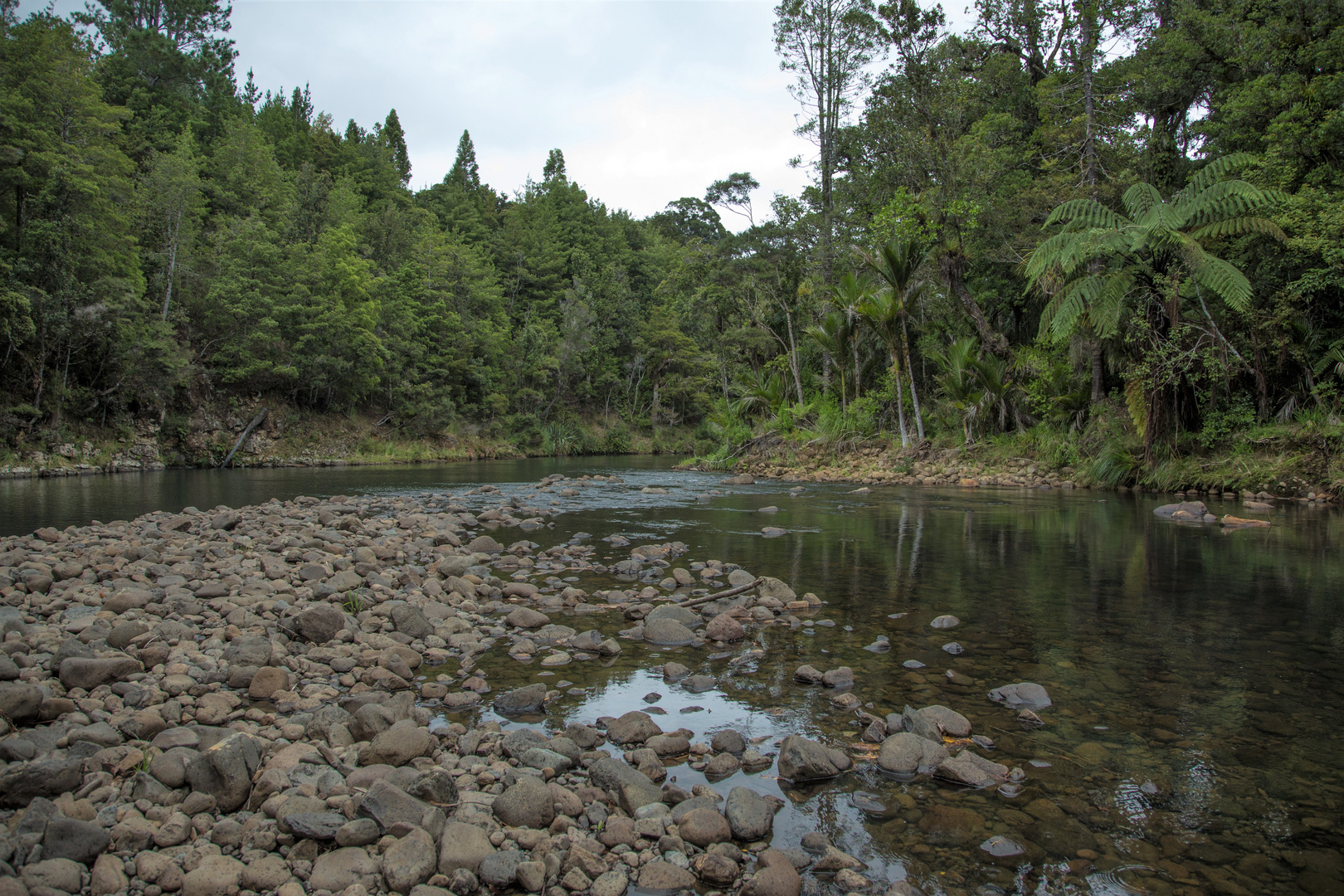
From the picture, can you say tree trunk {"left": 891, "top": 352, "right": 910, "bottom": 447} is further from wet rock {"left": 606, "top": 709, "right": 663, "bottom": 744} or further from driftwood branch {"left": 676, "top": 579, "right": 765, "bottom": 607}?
wet rock {"left": 606, "top": 709, "right": 663, "bottom": 744}

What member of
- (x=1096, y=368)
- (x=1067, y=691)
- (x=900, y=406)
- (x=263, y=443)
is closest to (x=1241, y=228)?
(x=1096, y=368)

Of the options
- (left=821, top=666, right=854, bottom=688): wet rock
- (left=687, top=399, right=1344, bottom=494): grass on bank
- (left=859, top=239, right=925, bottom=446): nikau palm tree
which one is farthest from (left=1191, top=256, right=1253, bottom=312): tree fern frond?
(left=821, top=666, right=854, bottom=688): wet rock

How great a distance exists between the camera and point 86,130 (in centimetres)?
2192

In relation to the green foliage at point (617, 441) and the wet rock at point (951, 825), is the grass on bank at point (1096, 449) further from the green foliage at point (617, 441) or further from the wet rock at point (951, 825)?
the green foliage at point (617, 441)

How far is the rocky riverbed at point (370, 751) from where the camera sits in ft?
7.53

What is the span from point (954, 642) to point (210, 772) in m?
4.18

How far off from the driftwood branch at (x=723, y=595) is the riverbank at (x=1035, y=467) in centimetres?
1177

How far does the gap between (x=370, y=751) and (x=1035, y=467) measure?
1703 cm

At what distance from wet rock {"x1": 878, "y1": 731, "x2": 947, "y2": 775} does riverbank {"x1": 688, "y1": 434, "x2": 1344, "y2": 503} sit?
13.1m

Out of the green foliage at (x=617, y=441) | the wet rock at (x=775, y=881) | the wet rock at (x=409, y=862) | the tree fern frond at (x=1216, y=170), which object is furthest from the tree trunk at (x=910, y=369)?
the green foliage at (x=617, y=441)

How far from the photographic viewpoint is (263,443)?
91.8 ft

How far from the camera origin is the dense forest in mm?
12547

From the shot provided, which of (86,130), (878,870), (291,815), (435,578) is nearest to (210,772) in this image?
(291,815)

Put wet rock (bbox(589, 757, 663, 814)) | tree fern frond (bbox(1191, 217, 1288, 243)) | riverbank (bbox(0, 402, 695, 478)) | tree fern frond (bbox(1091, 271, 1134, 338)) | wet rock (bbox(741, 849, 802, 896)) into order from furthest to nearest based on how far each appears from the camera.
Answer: riverbank (bbox(0, 402, 695, 478)), tree fern frond (bbox(1091, 271, 1134, 338)), tree fern frond (bbox(1191, 217, 1288, 243)), wet rock (bbox(589, 757, 663, 814)), wet rock (bbox(741, 849, 802, 896))
